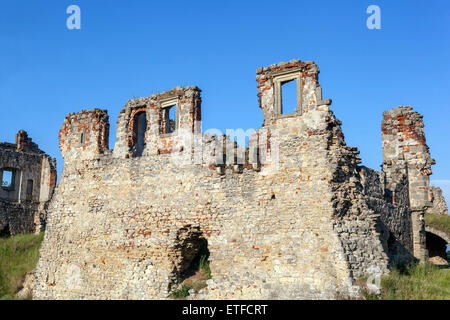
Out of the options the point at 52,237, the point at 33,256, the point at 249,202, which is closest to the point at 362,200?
the point at 249,202

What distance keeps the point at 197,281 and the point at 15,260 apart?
29.3 feet

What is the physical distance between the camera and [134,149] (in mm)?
13477

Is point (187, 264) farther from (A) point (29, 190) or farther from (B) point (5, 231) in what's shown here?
(A) point (29, 190)

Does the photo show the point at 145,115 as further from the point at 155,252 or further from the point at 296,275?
the point at 296,275

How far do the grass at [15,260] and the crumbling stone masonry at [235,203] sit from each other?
70.6 inches

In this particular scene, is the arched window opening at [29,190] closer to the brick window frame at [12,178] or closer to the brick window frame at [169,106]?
the brick window frame at [12,178]

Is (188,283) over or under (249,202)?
under

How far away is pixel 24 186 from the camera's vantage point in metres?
22.9

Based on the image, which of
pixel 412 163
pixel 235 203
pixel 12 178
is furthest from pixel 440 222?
pixel 12 178

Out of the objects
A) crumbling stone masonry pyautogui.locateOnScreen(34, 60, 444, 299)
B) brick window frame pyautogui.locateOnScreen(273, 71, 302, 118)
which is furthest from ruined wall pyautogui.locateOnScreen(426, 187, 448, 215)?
brick window frame pyautogui.locateOnScreen(273, 71, 302, 118)

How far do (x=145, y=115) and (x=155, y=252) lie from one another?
4.65 m

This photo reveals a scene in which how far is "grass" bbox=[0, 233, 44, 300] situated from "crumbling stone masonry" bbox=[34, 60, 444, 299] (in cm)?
179

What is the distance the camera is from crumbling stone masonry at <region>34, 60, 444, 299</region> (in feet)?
33.5

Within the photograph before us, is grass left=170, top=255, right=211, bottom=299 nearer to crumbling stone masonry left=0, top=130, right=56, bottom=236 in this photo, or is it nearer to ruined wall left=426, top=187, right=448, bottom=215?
crumbling stone masonry left=0, top=130, right=56, bottom=236
